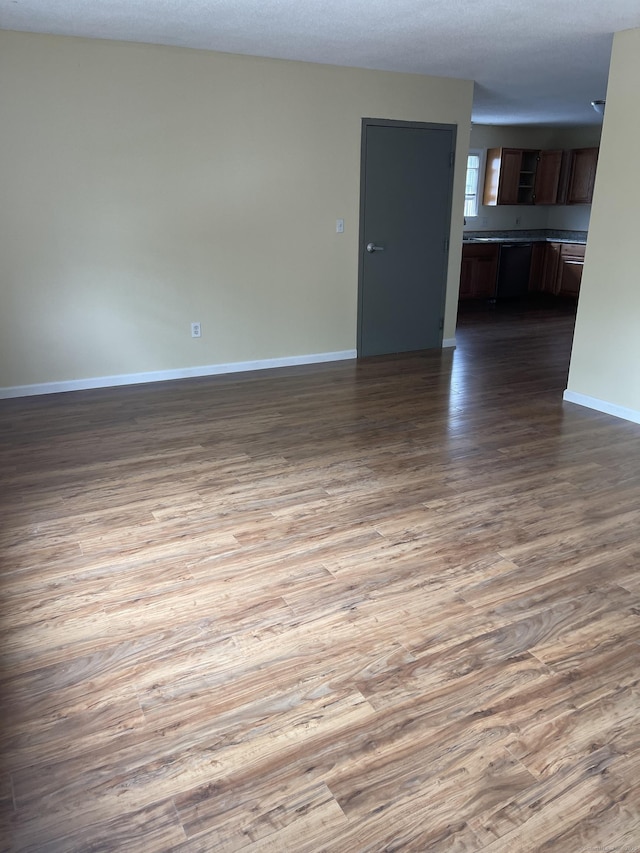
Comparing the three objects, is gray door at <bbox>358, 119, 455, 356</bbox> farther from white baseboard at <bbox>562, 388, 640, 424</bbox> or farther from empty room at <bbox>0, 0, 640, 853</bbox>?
white baseboard at <bbox>562, 388, 640, 424</bbox>

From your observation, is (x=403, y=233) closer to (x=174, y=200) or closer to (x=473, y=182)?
(x=174, y=200)

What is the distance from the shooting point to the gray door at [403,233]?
557cm

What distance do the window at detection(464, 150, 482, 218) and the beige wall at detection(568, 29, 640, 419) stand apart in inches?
205

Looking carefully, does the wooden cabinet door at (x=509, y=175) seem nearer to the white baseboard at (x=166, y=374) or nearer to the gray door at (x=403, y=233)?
the gray door at (x=403, y=233)

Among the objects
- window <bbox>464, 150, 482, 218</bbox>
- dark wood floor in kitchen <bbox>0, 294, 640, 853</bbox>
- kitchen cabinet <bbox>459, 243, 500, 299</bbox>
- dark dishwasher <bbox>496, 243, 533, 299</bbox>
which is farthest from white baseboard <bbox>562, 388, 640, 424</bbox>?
window <bbox>464, 150, 482, 218</bbox>

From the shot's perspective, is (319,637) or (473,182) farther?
(473,182)

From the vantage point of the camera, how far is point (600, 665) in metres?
2.07

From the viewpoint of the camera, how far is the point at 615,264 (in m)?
4.30

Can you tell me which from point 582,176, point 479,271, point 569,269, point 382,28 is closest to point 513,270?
point 479,271

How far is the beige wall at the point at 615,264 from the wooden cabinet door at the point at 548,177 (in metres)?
5.60

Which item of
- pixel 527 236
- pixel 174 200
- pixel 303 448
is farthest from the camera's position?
pixel 527 236

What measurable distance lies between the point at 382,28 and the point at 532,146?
647 cm

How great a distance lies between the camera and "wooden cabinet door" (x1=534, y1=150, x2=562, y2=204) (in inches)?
365

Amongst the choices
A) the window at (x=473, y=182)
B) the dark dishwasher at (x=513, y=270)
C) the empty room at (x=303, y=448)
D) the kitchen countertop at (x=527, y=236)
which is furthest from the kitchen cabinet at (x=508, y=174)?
the empty room at (x=303, y=448)
